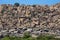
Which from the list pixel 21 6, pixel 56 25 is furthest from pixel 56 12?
pixel 21 6

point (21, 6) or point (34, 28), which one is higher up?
point (21, 6)

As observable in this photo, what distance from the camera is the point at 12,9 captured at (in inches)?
1426

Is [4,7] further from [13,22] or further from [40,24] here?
[40,24]

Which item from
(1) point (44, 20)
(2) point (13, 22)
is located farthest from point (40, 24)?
(2) point (13, 22)

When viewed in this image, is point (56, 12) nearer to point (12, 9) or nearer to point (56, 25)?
point (56, 25)

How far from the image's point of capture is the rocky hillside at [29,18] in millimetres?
33938

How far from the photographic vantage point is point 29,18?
35031mm

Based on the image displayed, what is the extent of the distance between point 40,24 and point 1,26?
448cm

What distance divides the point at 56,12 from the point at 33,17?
279cm

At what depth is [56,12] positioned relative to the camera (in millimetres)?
34656

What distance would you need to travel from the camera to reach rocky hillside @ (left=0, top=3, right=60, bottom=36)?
33938 millimetres

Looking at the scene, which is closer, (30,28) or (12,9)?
(30,28)

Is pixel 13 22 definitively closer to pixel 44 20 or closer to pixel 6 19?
pixel 6 19

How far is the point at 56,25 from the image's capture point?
33.9m
